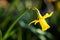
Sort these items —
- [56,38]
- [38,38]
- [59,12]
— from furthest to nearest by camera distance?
[59,12] < [56,38] < [38,38]

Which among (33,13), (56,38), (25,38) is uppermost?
(33,13)

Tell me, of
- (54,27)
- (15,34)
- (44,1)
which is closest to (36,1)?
(44,1)

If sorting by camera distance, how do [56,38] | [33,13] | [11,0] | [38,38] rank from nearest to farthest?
[33,13] < [38,38] < [56,38] < [11,0]

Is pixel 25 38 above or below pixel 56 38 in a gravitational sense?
above

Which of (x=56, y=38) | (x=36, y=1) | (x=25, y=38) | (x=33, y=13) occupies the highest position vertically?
(x=33, y=13)

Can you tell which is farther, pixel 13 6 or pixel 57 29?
pixel 13 6

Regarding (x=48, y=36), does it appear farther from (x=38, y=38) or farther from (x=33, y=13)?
(x=33, y=13)

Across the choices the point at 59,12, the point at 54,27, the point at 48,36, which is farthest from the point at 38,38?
the point at 59,12

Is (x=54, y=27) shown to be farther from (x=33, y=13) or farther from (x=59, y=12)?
(x=33, y=13)

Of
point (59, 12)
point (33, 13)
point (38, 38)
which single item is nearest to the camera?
point (33, 13)
